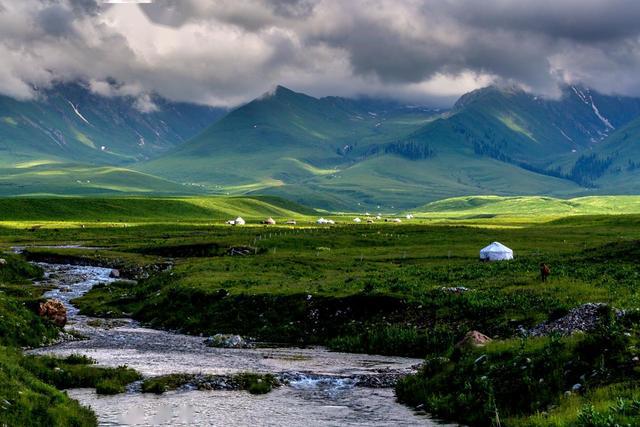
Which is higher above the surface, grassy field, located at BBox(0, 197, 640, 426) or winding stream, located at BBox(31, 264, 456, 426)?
grassy field, located at BBox(0, 197, 640, 426)

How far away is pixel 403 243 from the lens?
5438 inches

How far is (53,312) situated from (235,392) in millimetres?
24241

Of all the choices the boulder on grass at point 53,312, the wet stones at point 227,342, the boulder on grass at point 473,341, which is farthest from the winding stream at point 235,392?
the boulder on grass at point 473,341

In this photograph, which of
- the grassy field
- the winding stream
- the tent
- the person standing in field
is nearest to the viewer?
the grassy field

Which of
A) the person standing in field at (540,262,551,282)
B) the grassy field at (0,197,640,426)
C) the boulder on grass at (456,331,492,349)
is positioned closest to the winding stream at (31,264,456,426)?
the grassy field at (0,197,640,426)

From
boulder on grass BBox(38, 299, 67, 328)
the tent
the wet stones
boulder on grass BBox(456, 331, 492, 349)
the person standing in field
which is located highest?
the person standing in field

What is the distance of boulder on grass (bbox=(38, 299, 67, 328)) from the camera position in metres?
51.3

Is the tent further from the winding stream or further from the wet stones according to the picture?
the wet stones

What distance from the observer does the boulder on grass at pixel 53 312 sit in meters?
51.3

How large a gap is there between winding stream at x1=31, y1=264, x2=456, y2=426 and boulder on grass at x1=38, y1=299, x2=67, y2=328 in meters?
2.14

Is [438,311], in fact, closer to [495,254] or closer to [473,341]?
[473,341]

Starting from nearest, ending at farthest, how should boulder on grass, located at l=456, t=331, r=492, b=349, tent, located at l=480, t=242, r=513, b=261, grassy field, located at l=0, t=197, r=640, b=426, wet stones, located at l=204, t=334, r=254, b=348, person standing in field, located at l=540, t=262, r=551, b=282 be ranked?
grassy field, located at l=0, t=197, r=640, b=426
boulder on grass, located at l=456, t=331, r=492, b=349
wet stones, located at l=204, t=334, r=254, b=348
person standing in field, located at l=540, t=262, r=551, b=282
tent, located at l=480, t=242, r=513, b=261

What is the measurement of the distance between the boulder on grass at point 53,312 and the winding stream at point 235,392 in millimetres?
2138

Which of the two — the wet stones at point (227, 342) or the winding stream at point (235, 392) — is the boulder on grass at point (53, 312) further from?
the wet stones at point (227, 342)
